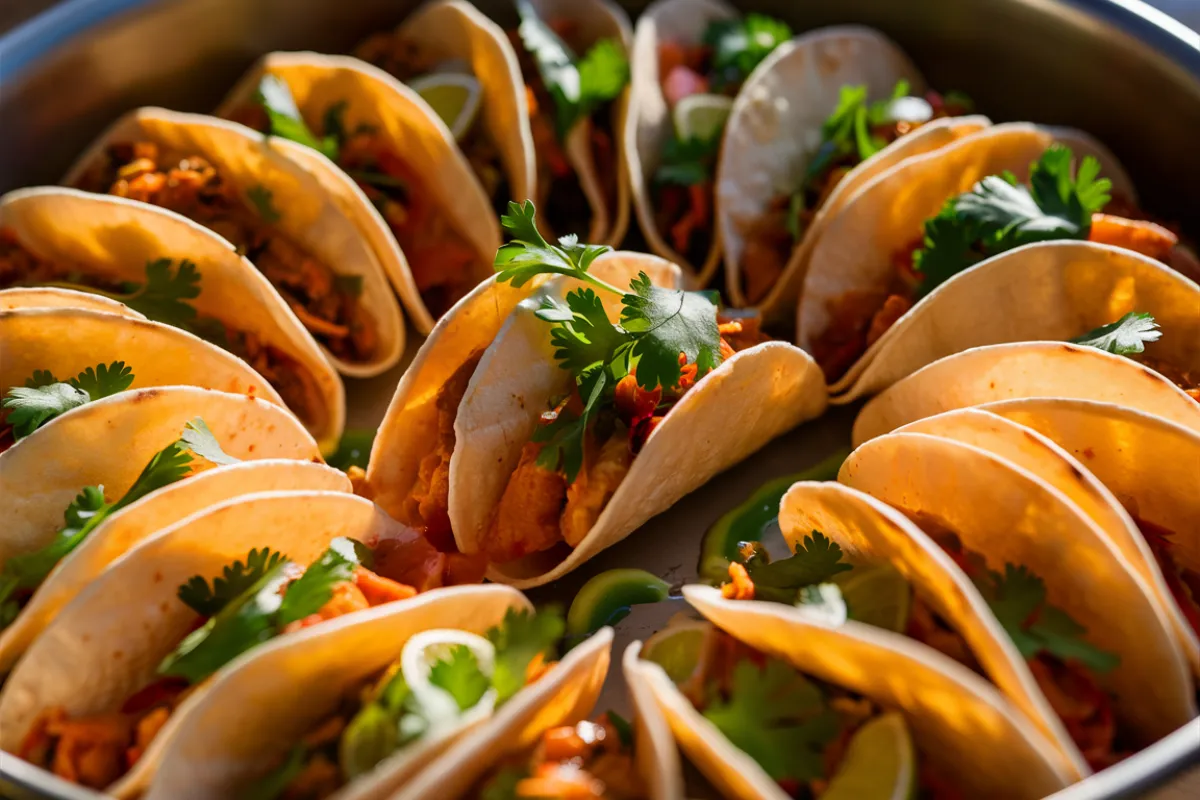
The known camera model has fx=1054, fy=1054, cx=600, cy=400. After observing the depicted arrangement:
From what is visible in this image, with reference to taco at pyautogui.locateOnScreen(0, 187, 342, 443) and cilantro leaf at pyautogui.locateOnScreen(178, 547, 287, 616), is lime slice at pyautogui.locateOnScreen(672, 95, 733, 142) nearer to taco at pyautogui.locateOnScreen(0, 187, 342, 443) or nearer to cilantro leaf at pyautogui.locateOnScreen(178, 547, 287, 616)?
taco at pyautogui.locateOnScreen(0, 187, 342, 443)

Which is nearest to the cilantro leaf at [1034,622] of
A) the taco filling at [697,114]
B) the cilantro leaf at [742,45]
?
the taco filling at [697,114]

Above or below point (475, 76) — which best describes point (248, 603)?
below

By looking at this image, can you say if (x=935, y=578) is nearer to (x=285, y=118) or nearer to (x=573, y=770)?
(x=573, y=770)

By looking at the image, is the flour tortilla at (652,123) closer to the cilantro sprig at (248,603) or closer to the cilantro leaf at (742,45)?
the cilantro leaf at (742,45)

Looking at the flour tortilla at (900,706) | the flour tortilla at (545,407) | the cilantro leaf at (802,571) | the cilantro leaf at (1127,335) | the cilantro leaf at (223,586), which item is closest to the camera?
the flour tortilla at (900,706)

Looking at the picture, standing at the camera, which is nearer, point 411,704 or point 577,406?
point 411,704

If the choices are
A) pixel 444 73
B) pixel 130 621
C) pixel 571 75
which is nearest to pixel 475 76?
pixel 444 73

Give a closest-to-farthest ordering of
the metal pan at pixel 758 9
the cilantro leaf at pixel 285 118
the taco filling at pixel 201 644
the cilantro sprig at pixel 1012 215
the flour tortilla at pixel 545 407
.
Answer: the taco filling at pixel 201 644 → the flour tortilla at pixel 545 407 → the cilantro sprig at pixel 1012 215 → the metal pan at pixel 758 9 → the cilantro leaf at pixel 285 118
